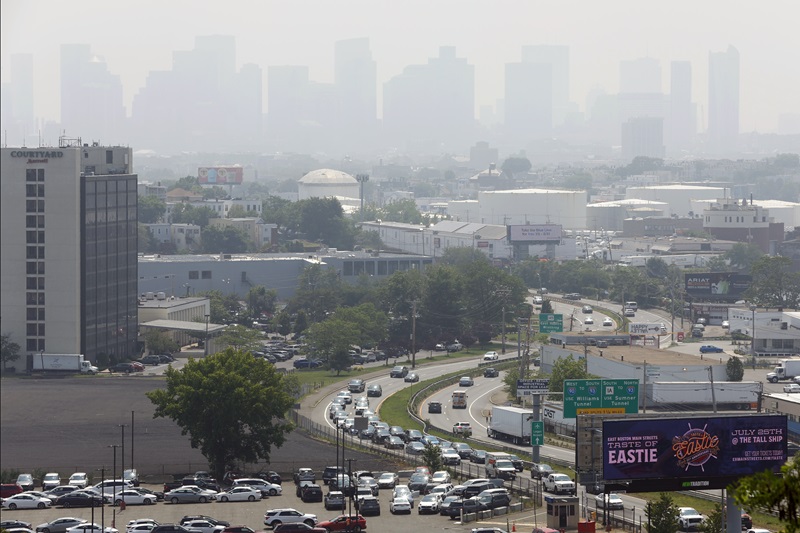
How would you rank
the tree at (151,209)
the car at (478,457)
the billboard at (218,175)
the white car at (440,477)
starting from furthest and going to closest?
the billboard at (218,175) < the tree at (151,209) < the car at (478,457) < the white car at (440,477)

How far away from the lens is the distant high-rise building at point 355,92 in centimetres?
18400

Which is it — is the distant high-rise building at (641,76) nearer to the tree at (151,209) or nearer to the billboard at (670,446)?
the tree at (151,209)

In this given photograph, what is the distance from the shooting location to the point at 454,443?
17.0m

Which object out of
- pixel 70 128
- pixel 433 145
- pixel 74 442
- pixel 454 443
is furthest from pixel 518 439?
pixel 433 145

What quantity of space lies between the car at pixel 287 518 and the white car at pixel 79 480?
2505 millimetres

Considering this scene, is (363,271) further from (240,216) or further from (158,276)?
(240,216)

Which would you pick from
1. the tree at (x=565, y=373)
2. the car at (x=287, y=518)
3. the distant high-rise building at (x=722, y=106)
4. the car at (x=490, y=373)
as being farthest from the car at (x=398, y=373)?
→ the distant high-rise building at (x=722, y=106)

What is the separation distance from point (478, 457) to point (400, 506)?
10.1 ft

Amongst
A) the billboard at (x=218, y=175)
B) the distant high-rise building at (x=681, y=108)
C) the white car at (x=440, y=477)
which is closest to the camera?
the white car at (x=440, y=477)

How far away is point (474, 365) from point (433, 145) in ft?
510

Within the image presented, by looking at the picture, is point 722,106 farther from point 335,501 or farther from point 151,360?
point 335,501

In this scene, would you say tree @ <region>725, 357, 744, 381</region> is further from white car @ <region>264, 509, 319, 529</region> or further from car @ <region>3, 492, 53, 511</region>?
car @ <region>3, 492, 53, 511</region>

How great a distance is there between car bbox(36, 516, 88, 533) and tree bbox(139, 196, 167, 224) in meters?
35.0

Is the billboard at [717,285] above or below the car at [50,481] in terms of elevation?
above
